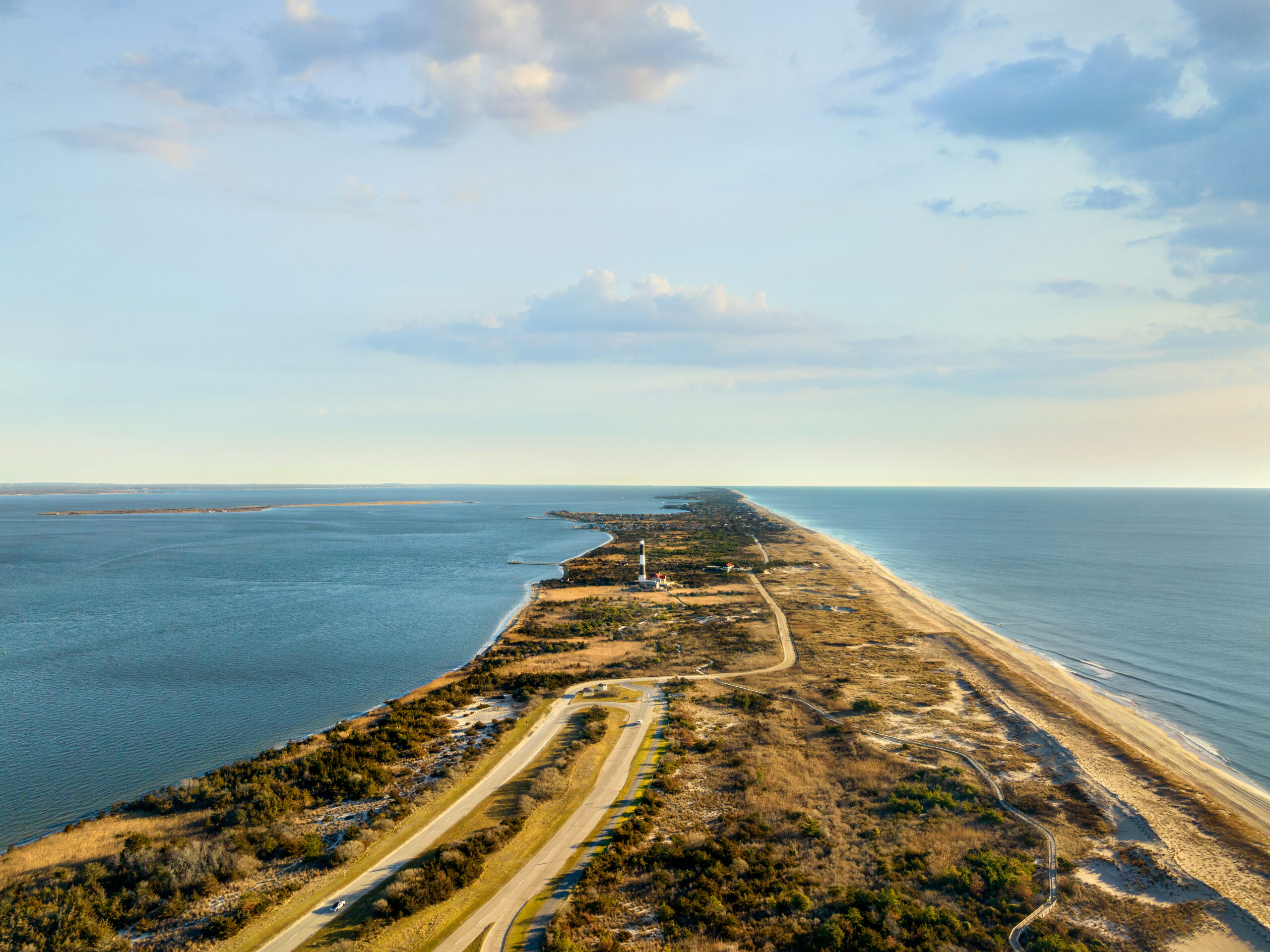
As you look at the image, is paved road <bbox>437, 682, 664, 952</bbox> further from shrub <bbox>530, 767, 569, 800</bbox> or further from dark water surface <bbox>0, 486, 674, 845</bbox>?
dark water surface <bbox>0, 486, 674, 845</bbox>

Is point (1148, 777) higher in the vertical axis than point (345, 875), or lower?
lower

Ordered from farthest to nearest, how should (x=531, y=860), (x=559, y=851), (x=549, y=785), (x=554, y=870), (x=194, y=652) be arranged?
(x=194, y=652)
(x=549, y=785)
(x=559, y=851)
(x=531, y=860)
(x=554, y=870)

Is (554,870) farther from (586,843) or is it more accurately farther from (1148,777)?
(1148,777)

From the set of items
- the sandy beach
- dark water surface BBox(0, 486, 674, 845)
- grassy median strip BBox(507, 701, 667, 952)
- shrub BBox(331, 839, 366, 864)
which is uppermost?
shrub BBox(331, 839, 366, 864)

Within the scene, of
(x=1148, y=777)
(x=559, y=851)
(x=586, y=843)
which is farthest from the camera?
(x=1148, y=777)

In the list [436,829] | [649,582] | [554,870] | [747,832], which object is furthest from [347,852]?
[649,582]

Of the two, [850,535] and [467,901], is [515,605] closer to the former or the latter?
[467,901]

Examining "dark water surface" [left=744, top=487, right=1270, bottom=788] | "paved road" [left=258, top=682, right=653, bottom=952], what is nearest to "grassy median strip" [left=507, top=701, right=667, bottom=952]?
"paved road" [left=258, top=682, right=653, bottom=952]

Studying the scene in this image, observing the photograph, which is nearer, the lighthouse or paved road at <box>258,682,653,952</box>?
paved road at <box>258,682,653,952</box>
